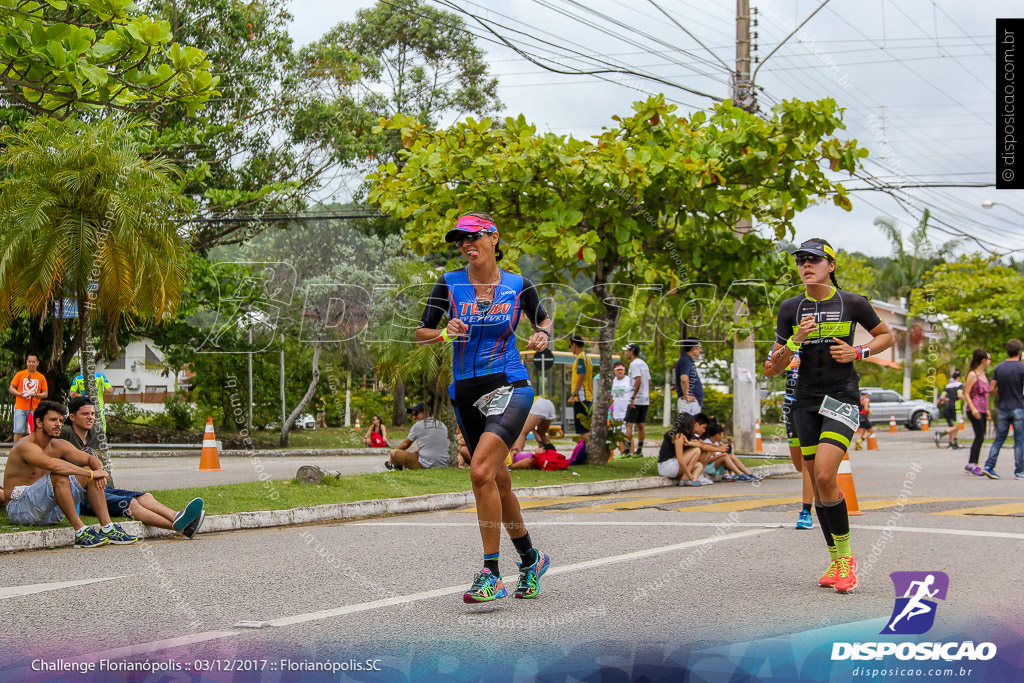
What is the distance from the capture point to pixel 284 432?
2559cm

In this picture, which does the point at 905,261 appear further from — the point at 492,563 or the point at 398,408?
the point at 492,563

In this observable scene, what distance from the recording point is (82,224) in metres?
10.2

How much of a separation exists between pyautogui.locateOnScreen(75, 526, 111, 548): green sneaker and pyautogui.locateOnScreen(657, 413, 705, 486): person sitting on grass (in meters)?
7.84

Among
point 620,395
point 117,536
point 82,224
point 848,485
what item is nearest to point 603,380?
point 620,395

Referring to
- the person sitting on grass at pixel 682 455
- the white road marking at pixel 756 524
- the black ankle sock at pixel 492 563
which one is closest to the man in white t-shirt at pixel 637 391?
the person sitting on grass at pixel 682 455

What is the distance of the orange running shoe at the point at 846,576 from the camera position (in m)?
6.18

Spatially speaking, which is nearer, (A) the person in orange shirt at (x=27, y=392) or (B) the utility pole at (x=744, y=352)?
(A) the person in orange shirt at (x=27, y=392)

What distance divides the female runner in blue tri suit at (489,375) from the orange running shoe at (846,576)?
174 cm

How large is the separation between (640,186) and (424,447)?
4909mm

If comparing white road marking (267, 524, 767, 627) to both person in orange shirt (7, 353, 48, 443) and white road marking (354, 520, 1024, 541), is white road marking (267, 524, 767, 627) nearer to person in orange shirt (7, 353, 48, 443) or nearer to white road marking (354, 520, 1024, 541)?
white road marking (354, 520, 1024, 541)

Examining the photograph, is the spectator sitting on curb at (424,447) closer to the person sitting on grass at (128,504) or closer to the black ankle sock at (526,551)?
the person sitting on grass at (128,504)

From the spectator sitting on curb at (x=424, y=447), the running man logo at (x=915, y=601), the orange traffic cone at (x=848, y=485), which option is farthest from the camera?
the spectator sitting on curb at (x=424, y=447)

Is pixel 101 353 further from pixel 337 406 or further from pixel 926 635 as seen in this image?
pixel 337 406

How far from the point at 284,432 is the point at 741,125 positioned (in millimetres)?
15029
